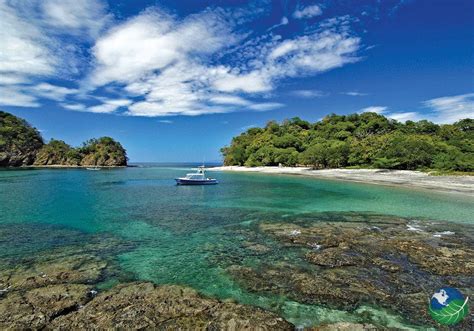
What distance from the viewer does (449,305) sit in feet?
17.1

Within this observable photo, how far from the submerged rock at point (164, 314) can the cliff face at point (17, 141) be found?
13305 centimetres

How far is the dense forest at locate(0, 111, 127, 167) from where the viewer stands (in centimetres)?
11331

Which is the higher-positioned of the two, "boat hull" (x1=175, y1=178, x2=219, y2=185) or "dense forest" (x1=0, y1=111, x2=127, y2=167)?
"dense forest" (x1=0, y1=111, x2=127, y2=167)

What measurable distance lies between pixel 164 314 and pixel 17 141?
465 feet

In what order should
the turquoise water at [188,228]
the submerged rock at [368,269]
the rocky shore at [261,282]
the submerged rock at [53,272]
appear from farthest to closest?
the turquoise water at [188,228] → the submerged rock at [53,272] → the submerged rock at [368,269] → the rocky shore at [261,282]

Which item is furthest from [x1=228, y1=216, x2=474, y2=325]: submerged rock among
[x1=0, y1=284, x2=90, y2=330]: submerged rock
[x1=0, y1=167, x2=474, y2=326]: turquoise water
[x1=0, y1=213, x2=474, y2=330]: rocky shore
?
[x1=0, y1=284, x2=90, y2=330]: submerged rock

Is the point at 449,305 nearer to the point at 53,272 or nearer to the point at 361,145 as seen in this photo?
the point at 53,272

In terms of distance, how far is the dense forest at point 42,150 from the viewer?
372ft

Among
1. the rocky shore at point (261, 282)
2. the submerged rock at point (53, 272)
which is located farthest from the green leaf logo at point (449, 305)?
the submerged rock at point (53, 272)

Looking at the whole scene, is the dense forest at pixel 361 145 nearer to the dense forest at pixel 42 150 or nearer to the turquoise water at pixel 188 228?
the turquoise water at pixel 188 228

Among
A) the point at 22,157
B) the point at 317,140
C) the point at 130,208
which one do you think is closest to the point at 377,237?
the point at 130,208

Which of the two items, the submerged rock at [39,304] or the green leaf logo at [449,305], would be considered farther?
the submerged rock at [39,304]

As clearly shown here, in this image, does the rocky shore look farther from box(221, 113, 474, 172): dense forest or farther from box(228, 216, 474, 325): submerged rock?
box(221, 113, 474, 172): dense forest

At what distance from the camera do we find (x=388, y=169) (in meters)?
55.3
